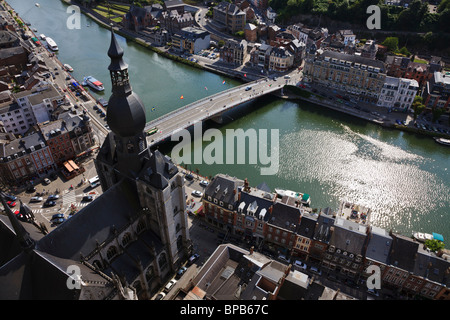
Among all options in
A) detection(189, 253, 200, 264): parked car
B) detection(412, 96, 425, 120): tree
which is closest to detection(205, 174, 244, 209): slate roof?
detection(189, 253, 200, 264): parked car

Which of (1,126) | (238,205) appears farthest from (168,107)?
(238,205)

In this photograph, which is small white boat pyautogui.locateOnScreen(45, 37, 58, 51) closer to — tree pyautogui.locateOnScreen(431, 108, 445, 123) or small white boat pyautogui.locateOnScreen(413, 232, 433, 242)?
tree pyautogui.locateOnScreen(431, 108, 445, 123)

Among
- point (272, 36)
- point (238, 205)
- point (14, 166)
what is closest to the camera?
point (238, 205)

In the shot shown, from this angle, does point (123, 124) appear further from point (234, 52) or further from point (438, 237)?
point (234, 52)

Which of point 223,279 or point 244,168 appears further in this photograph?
point 244,168

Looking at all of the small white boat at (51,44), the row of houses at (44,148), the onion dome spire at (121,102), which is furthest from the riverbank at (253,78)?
the onion dome spire at (121,102)

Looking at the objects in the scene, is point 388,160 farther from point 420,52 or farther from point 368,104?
point 420,52

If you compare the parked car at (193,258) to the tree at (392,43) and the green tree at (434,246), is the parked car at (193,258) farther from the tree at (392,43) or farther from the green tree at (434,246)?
the tree at (392,43)
